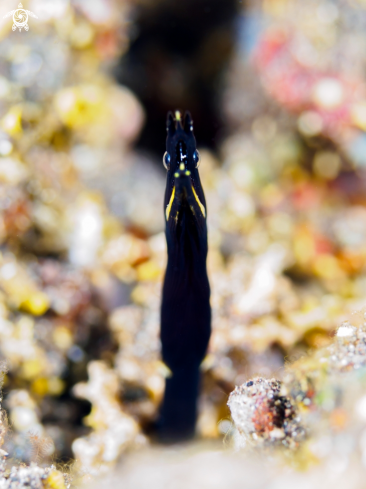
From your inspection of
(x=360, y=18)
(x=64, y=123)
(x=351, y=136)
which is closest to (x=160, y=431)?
(x=64, y=123)

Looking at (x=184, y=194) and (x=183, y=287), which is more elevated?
(x=184, y=194)

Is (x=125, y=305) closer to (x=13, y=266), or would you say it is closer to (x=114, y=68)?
(x=13, y=266)

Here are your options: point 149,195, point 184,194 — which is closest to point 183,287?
point 184,194

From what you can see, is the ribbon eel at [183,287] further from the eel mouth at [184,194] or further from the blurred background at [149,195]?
the blurred background at [149,195]
